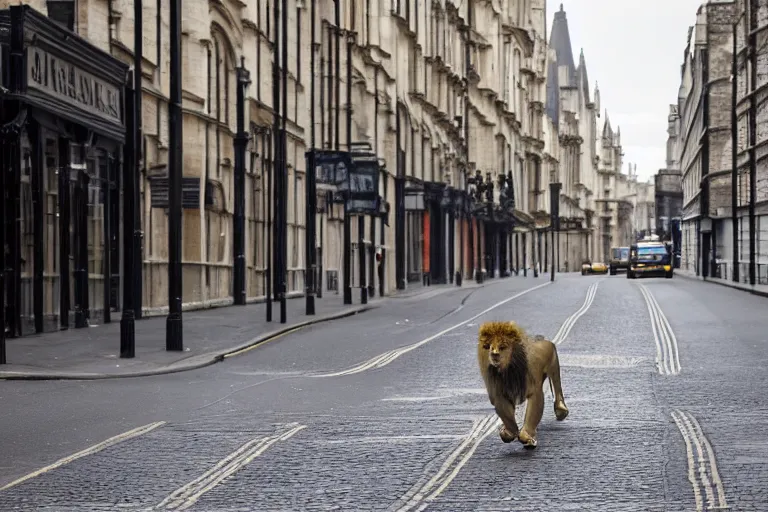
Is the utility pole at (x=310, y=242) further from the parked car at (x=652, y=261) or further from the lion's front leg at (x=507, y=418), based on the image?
the parked car at (x=652, y=261)

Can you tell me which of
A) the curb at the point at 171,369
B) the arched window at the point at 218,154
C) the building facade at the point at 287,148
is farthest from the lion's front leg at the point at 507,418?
the arched window at the point at 218,154

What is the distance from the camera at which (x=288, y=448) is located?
11.4 meters

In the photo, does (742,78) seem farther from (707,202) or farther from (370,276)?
(370,276)

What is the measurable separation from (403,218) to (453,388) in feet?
137

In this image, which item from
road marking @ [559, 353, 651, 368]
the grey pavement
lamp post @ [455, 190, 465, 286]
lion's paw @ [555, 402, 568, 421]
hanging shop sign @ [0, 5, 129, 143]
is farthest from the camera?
lamp post @ [455, 190, 465, 286]

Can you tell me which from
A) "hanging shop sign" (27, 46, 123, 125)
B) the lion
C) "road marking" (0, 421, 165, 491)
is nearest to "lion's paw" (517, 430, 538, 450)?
the lion

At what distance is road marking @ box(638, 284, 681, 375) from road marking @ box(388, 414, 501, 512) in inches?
258

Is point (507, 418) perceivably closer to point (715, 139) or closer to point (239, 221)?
point (239, 221)

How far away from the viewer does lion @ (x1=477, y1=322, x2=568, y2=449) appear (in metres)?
10.4

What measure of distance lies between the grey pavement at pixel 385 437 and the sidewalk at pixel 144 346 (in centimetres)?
48

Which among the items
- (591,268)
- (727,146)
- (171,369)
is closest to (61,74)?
(171,369)

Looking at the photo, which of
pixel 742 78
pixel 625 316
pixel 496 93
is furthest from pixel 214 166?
pixel 496 93

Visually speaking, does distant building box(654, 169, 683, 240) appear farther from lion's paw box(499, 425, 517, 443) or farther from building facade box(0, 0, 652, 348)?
lion's paw box(499, 425, 517, 443)

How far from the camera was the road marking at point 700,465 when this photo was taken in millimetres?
8797
